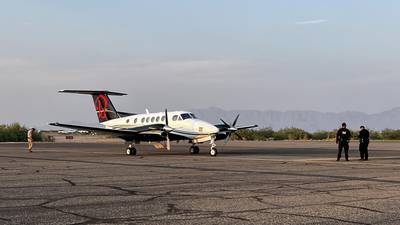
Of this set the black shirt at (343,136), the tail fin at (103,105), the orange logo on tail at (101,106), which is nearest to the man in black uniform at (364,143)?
the black shirt at (343,136)

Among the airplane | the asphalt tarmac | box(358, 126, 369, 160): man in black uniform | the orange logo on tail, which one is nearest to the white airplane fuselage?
the airplane

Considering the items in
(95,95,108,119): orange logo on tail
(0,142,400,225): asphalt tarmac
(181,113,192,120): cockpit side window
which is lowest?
(0,142,400,225): asphalt tarmac

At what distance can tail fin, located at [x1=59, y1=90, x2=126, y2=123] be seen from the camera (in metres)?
38.6

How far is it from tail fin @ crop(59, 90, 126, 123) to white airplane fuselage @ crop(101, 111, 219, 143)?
11.7ft

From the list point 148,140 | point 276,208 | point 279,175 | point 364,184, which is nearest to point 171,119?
point 148,140

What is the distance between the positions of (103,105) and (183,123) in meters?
8.82

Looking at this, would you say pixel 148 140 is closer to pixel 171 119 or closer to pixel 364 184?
pixel 171 119

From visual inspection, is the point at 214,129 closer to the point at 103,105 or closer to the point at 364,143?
the point at 364,143

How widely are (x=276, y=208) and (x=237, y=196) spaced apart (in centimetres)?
191

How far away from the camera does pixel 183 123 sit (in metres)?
32.5

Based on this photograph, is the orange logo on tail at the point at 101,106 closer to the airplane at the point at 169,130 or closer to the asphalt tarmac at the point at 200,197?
the airplane at the point at 169,130

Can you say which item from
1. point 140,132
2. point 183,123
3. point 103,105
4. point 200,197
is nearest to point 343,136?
point 183,123

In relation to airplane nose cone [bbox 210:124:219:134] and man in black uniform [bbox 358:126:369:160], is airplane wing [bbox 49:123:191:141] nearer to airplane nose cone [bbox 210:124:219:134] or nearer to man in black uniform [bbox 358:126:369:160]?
airplane nose cone [bbox 210:124:219:134]

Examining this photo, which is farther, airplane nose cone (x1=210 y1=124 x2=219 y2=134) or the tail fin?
the tail fin
